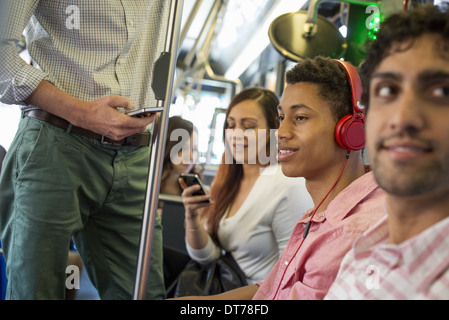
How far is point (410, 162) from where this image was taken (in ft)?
1.99

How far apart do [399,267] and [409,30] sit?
1.15ft

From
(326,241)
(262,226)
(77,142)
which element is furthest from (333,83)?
(262,226)

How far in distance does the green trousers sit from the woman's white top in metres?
0.62

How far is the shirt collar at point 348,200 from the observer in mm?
1010

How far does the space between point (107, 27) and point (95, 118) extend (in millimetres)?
280

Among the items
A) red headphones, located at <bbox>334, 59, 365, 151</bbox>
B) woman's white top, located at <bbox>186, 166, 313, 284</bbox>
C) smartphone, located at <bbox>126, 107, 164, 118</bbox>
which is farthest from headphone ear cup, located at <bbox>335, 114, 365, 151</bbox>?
woman's white top, located at <bbox>186, 166, 313, 284</bbox>

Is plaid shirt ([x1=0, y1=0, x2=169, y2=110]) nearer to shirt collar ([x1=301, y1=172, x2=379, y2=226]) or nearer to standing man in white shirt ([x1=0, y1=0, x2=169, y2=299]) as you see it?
standing man in white shirt ([x1=0, y1=0, x2=169, y2=299])

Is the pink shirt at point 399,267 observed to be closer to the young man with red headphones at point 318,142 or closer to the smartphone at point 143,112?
the young man with red headphones at point 318,142

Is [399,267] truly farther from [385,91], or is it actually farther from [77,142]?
[77,142]


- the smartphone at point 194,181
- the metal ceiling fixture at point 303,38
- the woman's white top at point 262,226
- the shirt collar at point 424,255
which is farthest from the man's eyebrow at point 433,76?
the smartphone at point 194,181

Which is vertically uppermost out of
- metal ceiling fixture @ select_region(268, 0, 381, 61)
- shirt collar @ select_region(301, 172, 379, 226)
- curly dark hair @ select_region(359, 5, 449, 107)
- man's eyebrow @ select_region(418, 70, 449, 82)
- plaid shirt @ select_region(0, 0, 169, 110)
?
metal ceiling fixture @ select_region(268, 0, 381, 61)

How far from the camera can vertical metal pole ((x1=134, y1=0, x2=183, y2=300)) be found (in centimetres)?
90

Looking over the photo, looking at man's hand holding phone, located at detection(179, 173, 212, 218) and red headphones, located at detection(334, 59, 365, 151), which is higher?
red headphones, located at detection(334, 59, 365, 151)

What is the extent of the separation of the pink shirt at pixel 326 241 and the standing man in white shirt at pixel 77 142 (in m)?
0.36
